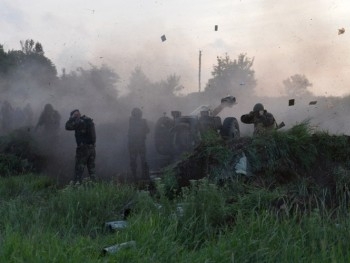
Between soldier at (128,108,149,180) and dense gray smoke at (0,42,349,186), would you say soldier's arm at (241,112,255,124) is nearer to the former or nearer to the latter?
soldier at (128,108,149,180)

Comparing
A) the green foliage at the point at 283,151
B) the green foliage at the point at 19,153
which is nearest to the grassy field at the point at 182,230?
the green foliage at the point at 283,151

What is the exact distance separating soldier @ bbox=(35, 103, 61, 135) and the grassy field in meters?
7.64

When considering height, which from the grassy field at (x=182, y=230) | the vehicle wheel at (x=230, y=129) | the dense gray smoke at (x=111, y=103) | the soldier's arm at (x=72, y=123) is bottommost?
the grassy field at (x=182, y=230)

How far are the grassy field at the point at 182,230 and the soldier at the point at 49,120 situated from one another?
25.1ft

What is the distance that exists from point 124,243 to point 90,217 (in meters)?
1.87

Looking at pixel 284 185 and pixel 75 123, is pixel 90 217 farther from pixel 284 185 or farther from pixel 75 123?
pixel 75 123

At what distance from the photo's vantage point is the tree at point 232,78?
30.9 meters

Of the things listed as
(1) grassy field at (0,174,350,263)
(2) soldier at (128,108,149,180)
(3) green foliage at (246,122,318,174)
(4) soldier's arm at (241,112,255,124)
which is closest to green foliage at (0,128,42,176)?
(2) soldier at (128,108,149,180)

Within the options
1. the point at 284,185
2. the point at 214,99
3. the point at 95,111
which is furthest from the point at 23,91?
the point at 284,185

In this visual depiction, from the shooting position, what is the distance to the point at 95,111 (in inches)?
901

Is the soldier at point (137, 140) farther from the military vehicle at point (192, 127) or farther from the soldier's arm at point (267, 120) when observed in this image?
the soldier's arm at point (267, 120)

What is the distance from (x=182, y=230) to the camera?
529cm

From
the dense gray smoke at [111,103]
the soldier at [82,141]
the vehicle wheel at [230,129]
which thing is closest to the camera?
the soldier at [82,141]

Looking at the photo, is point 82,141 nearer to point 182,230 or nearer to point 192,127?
point 192,127
